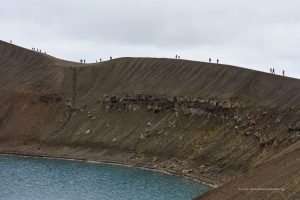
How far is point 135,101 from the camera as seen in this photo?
120625 millimetres

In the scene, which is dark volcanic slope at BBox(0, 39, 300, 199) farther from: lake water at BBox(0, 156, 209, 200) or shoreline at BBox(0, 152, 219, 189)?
lake water at BBox(0, 156, 209, 200)

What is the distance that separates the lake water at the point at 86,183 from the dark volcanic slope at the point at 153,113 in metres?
6.56

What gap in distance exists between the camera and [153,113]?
114312mm

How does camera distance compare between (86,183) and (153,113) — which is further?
(153,113)

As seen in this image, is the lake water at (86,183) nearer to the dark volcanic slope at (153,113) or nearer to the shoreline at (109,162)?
the shoreline at (109,162)

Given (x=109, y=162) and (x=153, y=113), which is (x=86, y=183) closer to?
(x=109, y=162)

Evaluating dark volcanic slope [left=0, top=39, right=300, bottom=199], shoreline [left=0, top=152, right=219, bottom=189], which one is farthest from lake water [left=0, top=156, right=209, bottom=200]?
dark volcanic slope [left=0, top=39, right=300, bottom=199]

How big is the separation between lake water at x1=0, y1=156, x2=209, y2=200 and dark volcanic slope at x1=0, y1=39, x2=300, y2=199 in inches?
258

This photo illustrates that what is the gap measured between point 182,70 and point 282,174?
80.4 metres

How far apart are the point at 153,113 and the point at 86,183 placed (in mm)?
36669

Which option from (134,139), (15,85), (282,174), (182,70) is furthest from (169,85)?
(282,174)

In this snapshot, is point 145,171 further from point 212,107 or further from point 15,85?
point 15,85

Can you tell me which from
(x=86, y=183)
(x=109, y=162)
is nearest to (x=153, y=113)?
(x=109, y=162)

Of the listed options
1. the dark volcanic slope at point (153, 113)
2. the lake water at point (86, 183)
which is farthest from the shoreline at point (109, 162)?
the lake water at point (86, 183)
